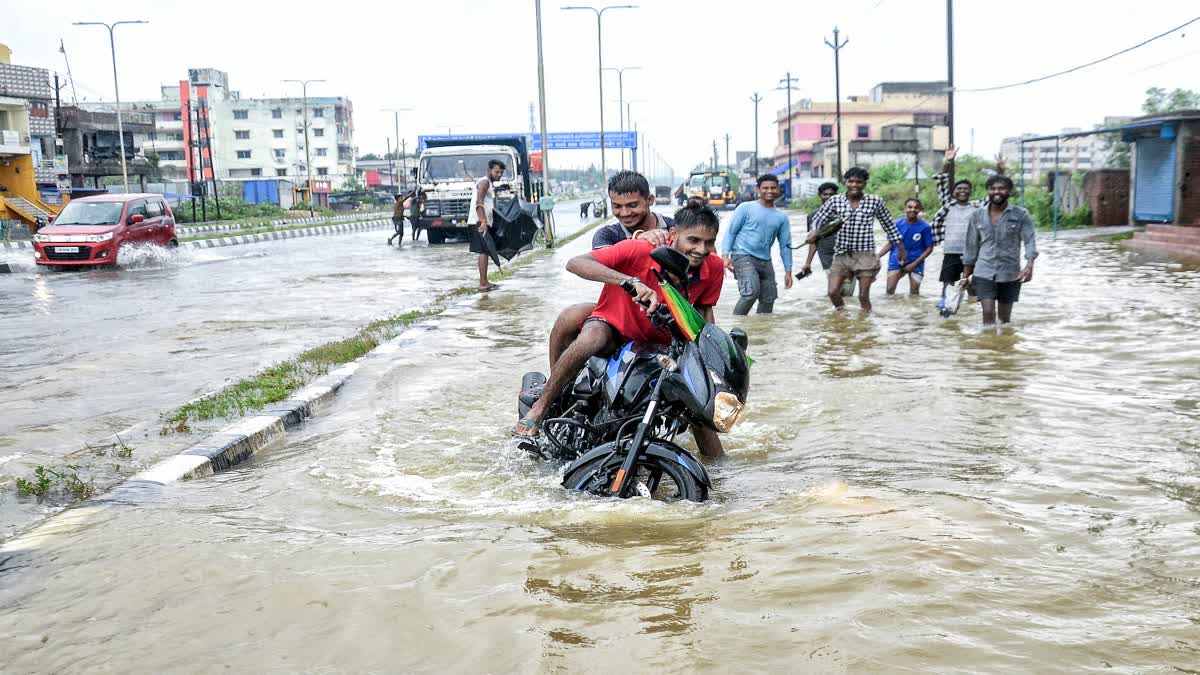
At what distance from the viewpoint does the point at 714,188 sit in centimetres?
6016

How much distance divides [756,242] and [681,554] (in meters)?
7.15

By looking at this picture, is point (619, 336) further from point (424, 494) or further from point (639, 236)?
point (424, 494)

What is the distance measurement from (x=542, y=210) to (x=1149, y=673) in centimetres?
2255

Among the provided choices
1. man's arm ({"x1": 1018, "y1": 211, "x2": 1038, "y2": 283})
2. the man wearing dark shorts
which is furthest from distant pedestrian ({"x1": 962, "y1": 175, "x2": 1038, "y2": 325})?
the man wearing dark shorts

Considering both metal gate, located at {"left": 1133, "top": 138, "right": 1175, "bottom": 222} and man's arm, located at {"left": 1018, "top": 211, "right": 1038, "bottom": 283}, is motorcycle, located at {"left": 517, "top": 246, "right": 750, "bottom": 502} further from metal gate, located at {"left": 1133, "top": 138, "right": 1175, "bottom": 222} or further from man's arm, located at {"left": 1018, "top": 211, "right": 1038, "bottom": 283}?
metal gate, located at {"left": 1133, "top": 138, "right": 1175, "bottom": 222}

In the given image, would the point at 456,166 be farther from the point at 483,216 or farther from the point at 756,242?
the point at 756,242

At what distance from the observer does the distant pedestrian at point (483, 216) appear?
46.2 feet

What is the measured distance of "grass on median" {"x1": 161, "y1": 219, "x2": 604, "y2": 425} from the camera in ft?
21.0

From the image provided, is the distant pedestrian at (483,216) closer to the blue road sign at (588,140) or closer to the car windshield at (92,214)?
the car windshield at (92,214)

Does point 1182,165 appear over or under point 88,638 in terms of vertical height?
over

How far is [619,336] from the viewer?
4.75m

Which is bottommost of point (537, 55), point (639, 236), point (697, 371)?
point (697, 371)

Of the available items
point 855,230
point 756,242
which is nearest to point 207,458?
point 756,242

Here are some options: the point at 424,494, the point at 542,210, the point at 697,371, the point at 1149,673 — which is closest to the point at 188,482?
the point at 424,494
